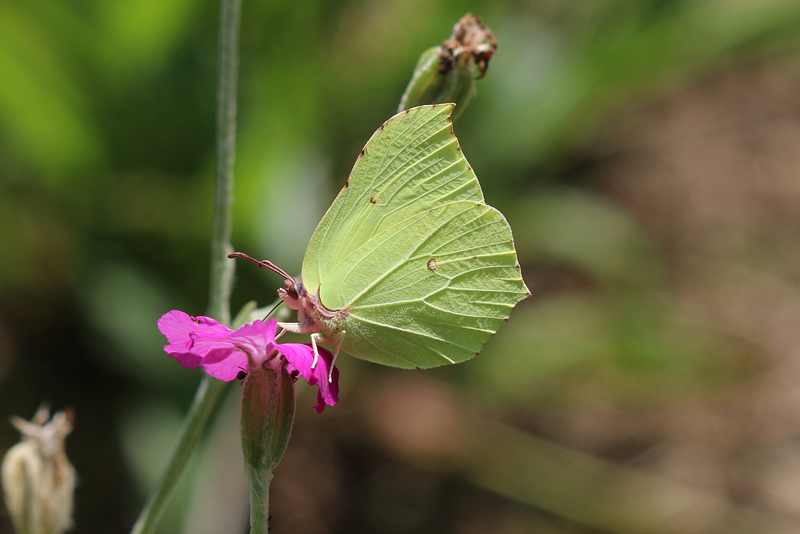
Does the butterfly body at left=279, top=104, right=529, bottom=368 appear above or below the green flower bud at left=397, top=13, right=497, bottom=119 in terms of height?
below

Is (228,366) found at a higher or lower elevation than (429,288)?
lower

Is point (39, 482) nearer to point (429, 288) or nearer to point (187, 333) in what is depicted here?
point (187, 333)

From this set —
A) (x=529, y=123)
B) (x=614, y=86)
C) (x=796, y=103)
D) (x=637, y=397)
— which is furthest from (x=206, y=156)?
(x=796, y=103)

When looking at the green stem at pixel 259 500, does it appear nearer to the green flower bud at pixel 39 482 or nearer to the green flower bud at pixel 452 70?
the green flower bud at pixel 39 482

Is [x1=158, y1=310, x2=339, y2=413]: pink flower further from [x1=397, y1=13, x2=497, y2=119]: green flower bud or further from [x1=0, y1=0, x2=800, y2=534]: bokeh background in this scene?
[x1=0, y1=0, x2=800, y2=534]: bokeh background

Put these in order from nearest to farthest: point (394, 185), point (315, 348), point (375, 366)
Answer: point (315, 348), point (394, 185), point (375, 366)

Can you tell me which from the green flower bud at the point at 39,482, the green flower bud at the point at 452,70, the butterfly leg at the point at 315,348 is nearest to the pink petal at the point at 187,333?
the butterfly leg at the point at 315,348

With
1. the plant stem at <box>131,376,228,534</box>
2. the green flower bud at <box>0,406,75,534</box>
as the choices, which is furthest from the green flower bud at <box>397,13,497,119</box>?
the green flower bud at <box>0,406,75,534</box>

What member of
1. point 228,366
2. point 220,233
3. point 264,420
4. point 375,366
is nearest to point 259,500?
point 264,420
